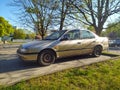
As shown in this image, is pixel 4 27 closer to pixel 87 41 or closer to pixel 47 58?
pixel 87 41

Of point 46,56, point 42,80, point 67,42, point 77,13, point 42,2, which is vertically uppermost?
point 42,2

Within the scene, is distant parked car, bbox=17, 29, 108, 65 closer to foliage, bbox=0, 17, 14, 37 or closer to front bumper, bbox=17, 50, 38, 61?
front bumper, bbox=17, 50, 38, 61

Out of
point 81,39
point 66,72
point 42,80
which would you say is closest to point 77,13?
point 81,39

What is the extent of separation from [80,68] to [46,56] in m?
1.46

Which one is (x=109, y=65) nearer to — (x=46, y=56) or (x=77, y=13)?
(x=46, y=56)

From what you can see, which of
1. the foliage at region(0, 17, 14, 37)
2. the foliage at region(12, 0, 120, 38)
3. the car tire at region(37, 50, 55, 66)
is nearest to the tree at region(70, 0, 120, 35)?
the foliage at region(12, 0, 120, 38)

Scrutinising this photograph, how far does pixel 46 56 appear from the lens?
784cm

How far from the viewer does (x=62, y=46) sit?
8.16 meters

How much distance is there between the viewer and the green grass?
5.48m

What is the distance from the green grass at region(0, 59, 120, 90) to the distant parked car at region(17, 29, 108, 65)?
4.26ft

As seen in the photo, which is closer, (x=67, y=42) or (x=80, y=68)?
(x=80, y=68)

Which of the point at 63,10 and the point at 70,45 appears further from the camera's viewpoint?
the point at 63,10

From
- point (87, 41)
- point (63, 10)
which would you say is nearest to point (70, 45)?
point (87, 41)

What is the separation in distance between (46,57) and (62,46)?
83 centimetres
